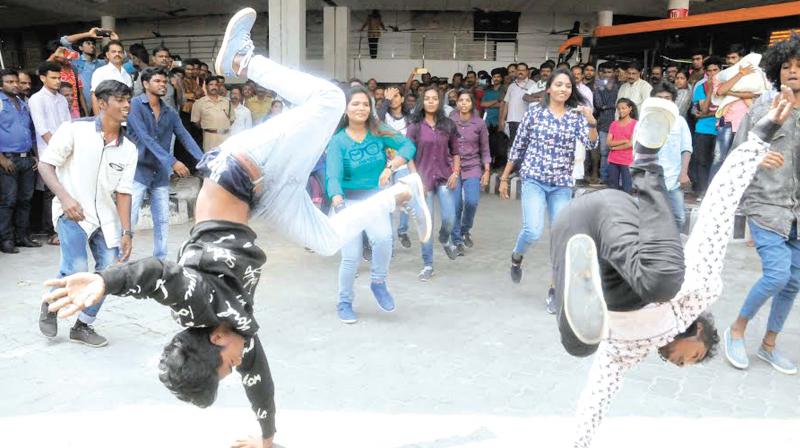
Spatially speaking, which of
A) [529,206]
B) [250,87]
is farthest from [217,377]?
[250,87]

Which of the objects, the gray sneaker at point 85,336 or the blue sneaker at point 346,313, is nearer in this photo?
the gray sneaker at point 85,336

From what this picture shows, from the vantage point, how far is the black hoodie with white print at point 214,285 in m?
2.10

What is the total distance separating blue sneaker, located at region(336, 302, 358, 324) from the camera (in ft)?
16.5

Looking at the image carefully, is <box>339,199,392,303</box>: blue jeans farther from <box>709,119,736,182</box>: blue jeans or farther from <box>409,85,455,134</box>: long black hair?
<box>709,119,736,182</box>: blue jeans

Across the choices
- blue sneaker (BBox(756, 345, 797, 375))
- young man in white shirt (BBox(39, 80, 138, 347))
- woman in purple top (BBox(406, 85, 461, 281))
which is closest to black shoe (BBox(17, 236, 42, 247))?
young man in white shirt (BBox(39, 80, 138, 347))

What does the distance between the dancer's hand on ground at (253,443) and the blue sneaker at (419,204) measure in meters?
1.43

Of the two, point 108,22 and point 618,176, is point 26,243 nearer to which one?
point 618,176

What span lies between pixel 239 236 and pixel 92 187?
215cm

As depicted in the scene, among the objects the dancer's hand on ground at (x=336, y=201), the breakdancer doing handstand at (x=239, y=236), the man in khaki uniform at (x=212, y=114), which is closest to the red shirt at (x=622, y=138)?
the dancer's hand on ground at (x=336, y=201)

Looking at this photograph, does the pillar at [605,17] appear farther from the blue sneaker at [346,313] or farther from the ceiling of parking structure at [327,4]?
the blue sneaker at [346,313]

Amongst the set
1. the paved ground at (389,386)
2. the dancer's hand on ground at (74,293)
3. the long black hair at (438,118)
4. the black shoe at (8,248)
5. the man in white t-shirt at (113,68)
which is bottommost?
the paved ground at (389,386)

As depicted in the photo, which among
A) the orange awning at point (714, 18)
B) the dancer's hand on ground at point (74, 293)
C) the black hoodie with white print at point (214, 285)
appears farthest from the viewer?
the orange awning at point (714, 18)

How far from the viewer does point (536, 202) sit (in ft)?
17.8

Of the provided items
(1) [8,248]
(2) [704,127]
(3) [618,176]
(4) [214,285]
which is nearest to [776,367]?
(4) [214,285]
